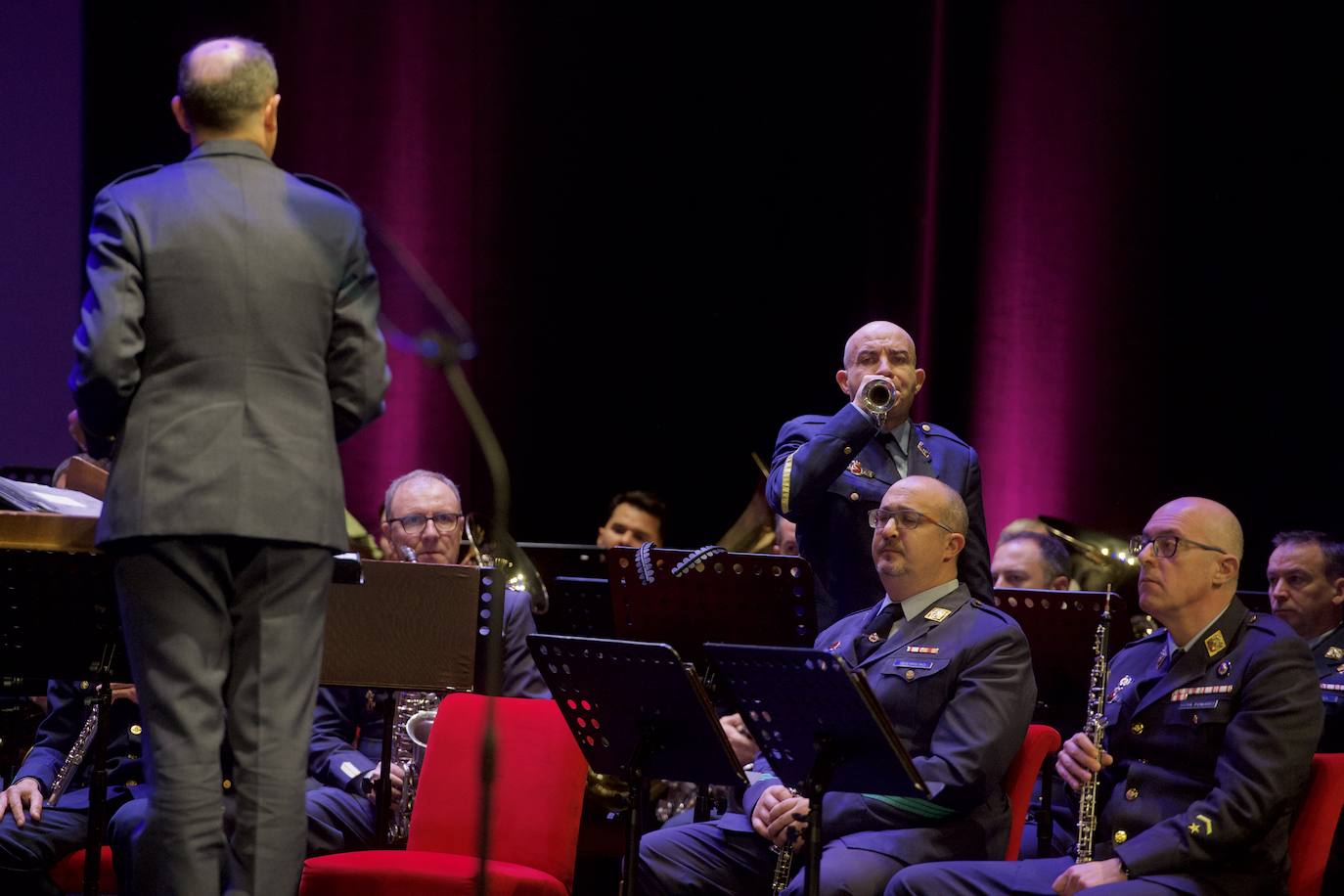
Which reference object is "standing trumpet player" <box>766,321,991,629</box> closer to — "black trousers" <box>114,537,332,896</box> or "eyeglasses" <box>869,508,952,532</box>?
A: "eyeglasses" <box>869,508,952,532</box>

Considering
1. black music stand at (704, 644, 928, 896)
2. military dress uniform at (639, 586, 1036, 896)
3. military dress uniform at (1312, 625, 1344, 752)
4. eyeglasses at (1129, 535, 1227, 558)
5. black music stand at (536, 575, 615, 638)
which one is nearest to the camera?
black music stand at (704, 644, 928, 896)

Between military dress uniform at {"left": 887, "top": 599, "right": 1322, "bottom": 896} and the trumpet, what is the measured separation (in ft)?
3.27

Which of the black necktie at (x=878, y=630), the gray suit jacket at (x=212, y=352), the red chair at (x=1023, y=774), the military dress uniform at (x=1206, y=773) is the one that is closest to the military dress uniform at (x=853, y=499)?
the black necktie at (x=878, y=630)

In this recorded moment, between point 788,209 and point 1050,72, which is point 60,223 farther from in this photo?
point 1050,72

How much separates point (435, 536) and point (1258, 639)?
2.90m

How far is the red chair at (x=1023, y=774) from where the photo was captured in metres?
3.99

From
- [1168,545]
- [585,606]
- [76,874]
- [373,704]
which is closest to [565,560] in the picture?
[585,606]

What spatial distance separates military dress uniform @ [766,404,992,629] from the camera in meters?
4.52

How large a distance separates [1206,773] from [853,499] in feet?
4.17

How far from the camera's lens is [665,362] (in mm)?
8156

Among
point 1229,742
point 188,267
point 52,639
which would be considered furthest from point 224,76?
point 1229,742

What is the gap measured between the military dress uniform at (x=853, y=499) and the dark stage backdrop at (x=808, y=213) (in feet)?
8.15

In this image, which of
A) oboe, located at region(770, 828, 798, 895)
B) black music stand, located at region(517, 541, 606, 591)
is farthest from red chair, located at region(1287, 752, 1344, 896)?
black music stand, located at region(517, 541, 606, 591)

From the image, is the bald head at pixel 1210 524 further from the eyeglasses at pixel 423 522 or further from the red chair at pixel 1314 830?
the eyeglasses at pixel 423 522
